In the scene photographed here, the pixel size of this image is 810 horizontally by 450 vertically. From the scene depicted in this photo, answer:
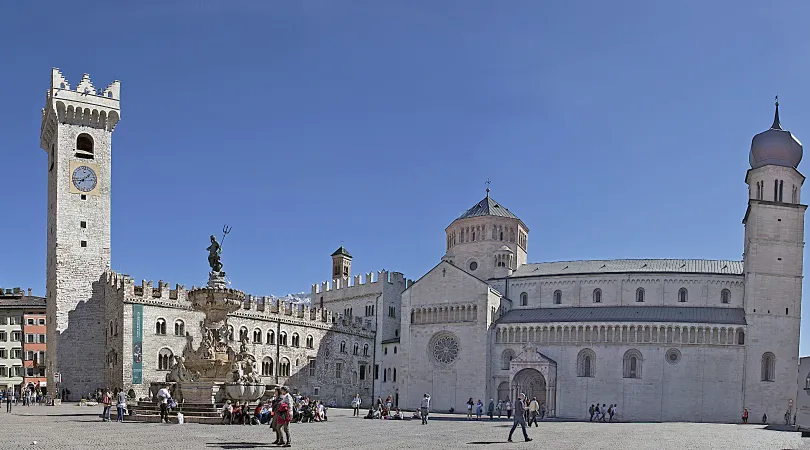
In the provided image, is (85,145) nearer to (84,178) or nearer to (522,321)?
(84,178)

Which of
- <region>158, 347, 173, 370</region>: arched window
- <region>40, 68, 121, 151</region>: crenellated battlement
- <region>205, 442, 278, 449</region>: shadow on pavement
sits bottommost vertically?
<region>158, 347, 173, 370</region>: arched window

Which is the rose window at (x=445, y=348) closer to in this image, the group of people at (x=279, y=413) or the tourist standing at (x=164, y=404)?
the group of people at (x=279, y=413)

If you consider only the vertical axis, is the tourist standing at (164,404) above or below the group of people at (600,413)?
above

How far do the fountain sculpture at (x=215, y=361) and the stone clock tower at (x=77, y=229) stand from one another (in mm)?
30323

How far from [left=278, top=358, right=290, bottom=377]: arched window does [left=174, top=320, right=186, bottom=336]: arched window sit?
→ 11.8 m

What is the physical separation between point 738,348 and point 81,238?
177ft

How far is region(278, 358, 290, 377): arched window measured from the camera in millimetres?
75819

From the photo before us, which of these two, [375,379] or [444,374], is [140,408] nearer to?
[444,374]

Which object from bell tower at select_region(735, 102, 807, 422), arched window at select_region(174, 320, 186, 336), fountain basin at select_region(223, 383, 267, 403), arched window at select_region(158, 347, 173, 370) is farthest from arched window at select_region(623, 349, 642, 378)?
fountain basin at select_region(223, 383, 267, 403)

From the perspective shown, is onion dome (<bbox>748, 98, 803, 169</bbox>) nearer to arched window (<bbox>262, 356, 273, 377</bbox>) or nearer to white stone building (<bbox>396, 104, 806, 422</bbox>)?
white stone building (<bbox>396, 104, 806, 422</bbox>)

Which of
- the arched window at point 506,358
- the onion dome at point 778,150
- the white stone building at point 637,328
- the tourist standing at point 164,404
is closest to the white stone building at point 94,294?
the white stone building at point 637,328

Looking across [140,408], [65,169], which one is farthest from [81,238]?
[140,408]

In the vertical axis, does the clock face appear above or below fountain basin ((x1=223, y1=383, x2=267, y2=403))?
above

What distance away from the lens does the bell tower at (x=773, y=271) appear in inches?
2579
